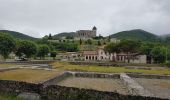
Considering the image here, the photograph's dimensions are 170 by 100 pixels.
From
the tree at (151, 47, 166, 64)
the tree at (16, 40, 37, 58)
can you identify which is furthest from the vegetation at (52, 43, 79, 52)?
the tree at (151, 47, 166, 64)

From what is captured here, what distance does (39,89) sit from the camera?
15.0 metres

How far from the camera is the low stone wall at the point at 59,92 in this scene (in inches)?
481

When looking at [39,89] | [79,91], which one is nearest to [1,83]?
[39,89]

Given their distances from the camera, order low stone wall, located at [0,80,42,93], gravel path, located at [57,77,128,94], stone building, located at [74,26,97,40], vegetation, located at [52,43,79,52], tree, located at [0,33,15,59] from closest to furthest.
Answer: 1. low stone wall, located at [0,80,42,93]
2. gravel path, located at [57,77,128,94]
3. tree, located at [0,33,15,59]
4. vegetation, located at [52,43,79,52]
5. stone building, located at [74,26,97,40]

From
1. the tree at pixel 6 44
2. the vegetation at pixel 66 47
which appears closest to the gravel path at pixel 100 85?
the tree at pixel 6 44

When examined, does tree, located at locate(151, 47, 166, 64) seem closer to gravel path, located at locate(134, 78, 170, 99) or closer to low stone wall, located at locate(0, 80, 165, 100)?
gravel path, located at locate(134, 78, 170, 99)

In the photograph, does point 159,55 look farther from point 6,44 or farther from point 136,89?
point 136,89

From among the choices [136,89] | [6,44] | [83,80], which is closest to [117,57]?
[6,44]

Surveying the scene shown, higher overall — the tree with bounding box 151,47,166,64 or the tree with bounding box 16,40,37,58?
the tree with bounding box 16,40,37,58

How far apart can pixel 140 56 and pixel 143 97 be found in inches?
2270

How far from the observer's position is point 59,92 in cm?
1377

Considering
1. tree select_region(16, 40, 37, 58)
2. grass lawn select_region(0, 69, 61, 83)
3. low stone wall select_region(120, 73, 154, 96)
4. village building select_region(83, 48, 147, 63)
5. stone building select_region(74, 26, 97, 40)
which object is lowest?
low stone wall select_region(120, 73, 154, 96)

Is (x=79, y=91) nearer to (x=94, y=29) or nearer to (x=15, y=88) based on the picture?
(x=15, y=88)

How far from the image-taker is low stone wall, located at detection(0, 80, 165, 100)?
1223 centimetres
